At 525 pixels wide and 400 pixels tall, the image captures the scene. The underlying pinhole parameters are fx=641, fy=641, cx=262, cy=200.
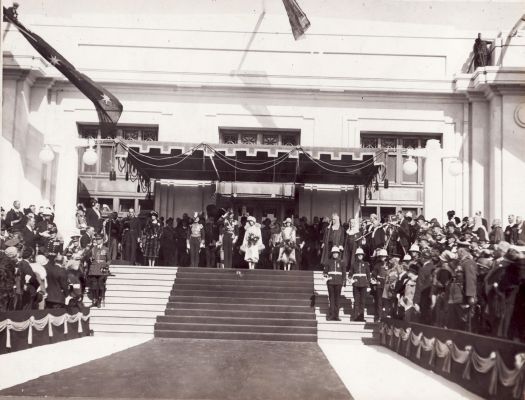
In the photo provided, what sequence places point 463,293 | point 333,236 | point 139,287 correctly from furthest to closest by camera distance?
point 333,236, point 139,287, point 463,293

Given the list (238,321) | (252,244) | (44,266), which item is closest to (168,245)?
(252,244)

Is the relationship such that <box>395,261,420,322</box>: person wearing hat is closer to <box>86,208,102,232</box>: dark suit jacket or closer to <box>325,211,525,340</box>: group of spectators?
<box>325,211,525,340</box>: group of spectators

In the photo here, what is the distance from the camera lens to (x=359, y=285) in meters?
16.5

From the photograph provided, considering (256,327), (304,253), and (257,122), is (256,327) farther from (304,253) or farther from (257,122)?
(257,122)

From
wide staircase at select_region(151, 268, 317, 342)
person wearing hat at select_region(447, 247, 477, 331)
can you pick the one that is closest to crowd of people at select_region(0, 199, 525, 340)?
person wearing hat at select_region(447, 247, 477, 331)

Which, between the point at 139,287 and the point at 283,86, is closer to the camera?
the point at 139,287

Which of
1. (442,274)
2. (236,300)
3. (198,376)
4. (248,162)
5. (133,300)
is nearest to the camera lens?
(198,376)

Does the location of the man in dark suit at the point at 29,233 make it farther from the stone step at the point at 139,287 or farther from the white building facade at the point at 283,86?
the white building facade at the point at 283,86

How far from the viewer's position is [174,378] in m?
9.76

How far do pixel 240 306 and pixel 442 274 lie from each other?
6294 millimetres

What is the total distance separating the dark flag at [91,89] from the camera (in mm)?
20891

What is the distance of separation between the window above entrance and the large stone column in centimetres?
568

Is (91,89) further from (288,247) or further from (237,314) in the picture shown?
(237,314)

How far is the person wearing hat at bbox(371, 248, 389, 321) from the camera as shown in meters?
16.5
